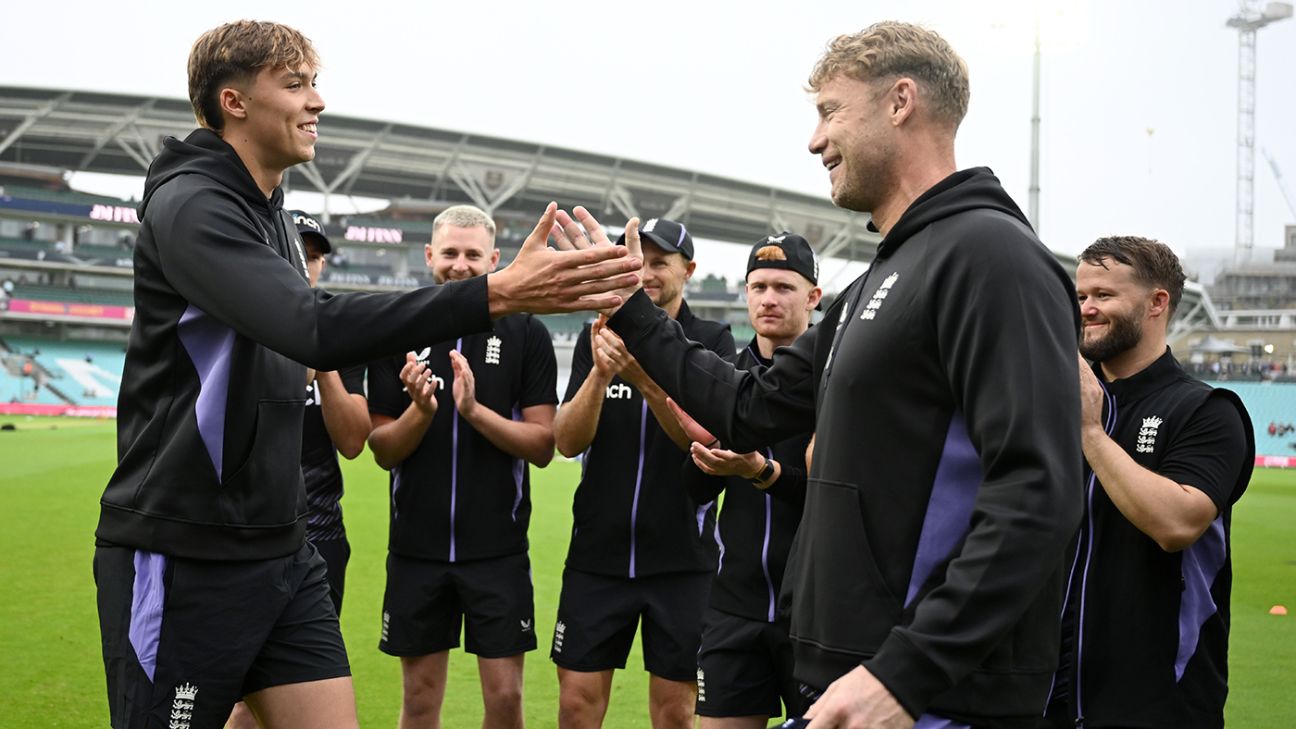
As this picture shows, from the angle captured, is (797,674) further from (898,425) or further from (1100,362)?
(1100,362)

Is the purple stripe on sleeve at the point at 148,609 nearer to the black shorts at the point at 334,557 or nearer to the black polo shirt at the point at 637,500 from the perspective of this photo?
the black polo shirt at the point at 637,500

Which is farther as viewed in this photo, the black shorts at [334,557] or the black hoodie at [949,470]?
the black shorts at [334,557]

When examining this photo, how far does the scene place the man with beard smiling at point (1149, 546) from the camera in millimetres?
3574

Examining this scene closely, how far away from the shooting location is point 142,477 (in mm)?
3285

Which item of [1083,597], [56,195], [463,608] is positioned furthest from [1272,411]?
[56,195]

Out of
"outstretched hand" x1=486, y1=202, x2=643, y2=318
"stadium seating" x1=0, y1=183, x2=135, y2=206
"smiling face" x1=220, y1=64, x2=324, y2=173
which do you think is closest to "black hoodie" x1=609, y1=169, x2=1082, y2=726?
"outstretched hand" x1=486, y1=202, x2=643, y2=318

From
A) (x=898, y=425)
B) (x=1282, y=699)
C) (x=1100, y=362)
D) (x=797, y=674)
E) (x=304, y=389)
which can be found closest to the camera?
(x=898, y=425)

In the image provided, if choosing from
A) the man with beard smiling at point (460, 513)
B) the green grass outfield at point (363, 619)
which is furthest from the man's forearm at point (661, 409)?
the green grass outfield at point (363, 619)

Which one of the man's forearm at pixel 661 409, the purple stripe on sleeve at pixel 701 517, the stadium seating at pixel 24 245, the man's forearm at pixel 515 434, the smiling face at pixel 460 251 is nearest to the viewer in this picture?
the man's forearm at pixel 661 409

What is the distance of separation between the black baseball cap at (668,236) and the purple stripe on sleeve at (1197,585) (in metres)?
2.69

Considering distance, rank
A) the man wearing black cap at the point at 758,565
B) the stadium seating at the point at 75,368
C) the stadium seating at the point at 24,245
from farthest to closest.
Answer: the stadium seating at the point at 24,245 → the stadium seating at the point at 75,368 → the man wearing black cap at the point at 758,565

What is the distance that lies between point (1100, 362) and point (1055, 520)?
211 cm

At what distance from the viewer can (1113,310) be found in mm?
3969

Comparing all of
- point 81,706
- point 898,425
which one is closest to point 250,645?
point 898,425
